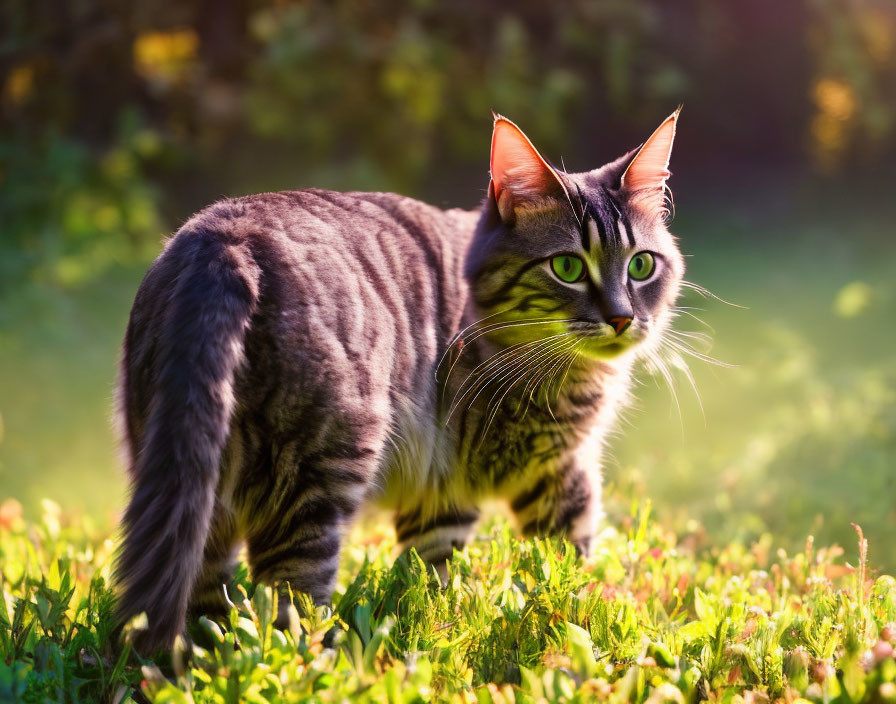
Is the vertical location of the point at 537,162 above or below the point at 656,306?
above

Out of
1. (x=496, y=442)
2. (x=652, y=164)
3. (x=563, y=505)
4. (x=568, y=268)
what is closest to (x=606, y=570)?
(x=563, y=505)

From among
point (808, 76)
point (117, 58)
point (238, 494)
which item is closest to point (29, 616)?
point (238, 494)

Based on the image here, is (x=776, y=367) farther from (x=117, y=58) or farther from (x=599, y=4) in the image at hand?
(x=117, y=58)

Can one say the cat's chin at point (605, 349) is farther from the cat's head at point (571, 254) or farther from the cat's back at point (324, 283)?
the cat's back at point (324, 283)

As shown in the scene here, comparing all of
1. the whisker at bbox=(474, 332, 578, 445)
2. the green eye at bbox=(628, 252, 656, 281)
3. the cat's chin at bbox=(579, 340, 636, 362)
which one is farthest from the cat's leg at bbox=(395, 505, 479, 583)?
the green eye at bbox=(628, 252, 656, 281)

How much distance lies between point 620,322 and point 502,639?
984mm

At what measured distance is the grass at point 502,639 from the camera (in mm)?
1862

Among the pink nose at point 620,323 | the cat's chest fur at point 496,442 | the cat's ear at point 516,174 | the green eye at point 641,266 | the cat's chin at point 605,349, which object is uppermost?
the cat's ear at point 516,174

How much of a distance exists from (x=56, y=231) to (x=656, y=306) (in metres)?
4.56

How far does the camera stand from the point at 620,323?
2629 mm

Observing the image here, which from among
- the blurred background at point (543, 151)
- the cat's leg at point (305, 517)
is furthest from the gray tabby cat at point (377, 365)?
the blurred background at point (543, 151)

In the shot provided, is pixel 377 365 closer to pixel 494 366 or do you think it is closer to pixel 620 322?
pixel 494 366

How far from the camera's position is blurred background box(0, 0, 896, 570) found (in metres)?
5.39

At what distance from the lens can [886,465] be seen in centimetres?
433
